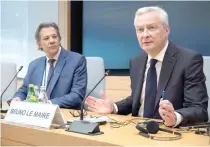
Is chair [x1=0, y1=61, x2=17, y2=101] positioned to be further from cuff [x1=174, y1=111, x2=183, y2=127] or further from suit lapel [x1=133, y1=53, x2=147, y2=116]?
cuff [x1=174, y1=111, x2=183, y2=127]

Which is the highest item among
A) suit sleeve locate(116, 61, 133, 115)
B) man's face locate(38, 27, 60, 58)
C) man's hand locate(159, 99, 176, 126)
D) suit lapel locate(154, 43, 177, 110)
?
man's face locate(38, 27, 60, 58)

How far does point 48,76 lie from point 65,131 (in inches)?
45.2

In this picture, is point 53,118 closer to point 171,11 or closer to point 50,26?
point 50,26

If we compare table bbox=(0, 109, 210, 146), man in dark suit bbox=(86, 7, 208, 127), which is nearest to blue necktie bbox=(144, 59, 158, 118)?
man in dark suit bbox=(86, 7, 208, 127)

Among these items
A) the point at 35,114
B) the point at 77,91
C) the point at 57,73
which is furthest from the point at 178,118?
the point at 57,73

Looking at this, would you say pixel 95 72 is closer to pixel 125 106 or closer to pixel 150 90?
pixel 125 106

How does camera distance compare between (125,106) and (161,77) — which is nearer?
(161,77)

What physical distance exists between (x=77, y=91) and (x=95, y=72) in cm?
36

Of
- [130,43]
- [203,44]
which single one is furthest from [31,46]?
[203,44]

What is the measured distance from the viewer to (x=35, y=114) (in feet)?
5.08

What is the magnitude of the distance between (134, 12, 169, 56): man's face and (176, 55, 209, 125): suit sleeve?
0.22 m

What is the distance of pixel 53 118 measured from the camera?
152 cm

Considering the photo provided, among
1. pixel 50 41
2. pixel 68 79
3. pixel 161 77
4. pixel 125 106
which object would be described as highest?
pixel 50 41

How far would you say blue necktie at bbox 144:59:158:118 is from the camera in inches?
73.0
